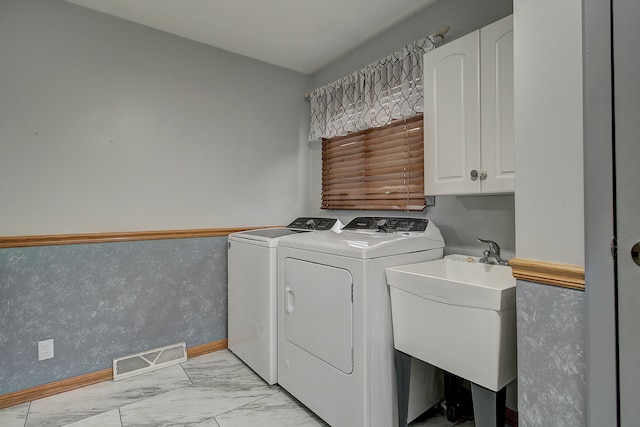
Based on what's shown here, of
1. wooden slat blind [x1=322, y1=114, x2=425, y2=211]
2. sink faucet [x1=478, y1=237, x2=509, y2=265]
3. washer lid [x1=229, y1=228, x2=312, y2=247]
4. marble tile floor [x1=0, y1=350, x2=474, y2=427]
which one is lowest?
marble tile floor [x1=0, y1=350, x2=474, y2=427]

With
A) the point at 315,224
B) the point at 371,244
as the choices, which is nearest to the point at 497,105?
the point at 371,244

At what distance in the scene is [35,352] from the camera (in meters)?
1.99

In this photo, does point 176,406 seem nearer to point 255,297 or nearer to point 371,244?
point 255,297

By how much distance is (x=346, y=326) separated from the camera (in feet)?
5.17

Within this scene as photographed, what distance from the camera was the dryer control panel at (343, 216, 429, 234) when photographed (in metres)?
1.96

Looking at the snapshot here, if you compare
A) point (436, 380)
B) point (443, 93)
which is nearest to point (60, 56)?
point (443, 93)

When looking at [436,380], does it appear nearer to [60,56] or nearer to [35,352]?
[35,352]

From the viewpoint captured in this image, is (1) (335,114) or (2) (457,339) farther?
(1) (335,114)

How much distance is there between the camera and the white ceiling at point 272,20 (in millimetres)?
2092

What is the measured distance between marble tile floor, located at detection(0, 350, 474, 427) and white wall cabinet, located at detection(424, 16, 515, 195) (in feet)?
4.36

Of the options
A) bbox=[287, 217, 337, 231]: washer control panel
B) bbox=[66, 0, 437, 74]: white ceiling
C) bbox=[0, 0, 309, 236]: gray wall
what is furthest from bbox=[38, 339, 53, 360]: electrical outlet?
bbox=[66, 0, 437, 74]: white ceiling

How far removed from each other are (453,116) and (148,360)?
2.56 metres

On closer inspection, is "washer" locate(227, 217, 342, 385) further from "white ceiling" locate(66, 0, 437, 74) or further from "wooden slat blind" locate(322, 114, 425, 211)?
"white ceiling" locate(66, 0, 437, 74)

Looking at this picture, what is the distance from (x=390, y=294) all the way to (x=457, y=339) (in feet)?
1.20
